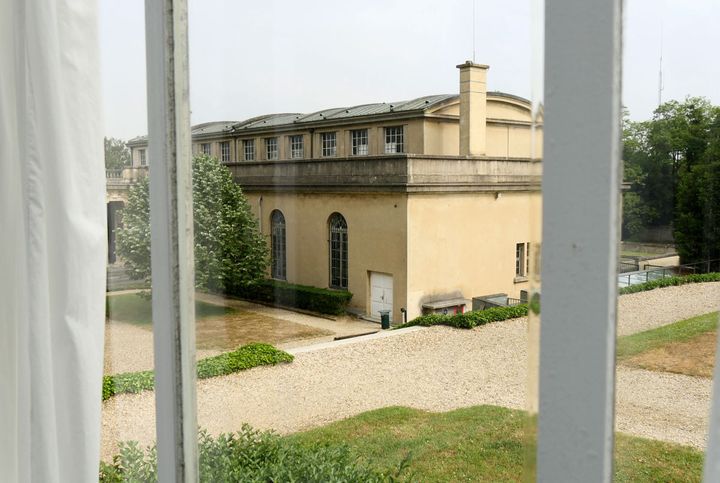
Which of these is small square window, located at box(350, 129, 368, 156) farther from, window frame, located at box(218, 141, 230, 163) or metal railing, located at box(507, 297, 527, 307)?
metal railing, located at box(507, 297, 527, 307)

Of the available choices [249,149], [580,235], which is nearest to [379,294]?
[249,149]

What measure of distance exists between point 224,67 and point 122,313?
61 centimetres

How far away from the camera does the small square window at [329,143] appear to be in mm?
1124

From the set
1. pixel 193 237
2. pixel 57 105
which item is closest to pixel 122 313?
pixel 193 237

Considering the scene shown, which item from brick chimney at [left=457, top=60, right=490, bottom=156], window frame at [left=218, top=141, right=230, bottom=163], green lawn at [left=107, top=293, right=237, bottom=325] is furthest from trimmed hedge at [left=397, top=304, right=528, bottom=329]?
window frame at [left=218, top=141, right=230, bottom=163]

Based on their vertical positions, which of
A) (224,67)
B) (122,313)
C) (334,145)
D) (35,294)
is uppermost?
(224,67)

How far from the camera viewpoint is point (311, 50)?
→ 1.16 metres

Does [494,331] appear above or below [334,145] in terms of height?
below

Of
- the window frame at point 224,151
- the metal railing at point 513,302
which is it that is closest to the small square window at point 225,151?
the window frame at point 224,151

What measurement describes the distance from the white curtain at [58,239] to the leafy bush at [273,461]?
0.74 ft

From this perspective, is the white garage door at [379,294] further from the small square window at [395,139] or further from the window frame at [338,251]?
the small square window at [395,139]

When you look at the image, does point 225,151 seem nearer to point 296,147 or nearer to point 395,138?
point 296,147

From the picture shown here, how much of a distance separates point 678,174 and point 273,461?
0.93m

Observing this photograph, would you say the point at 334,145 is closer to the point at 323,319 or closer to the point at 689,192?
the point at 323,319
